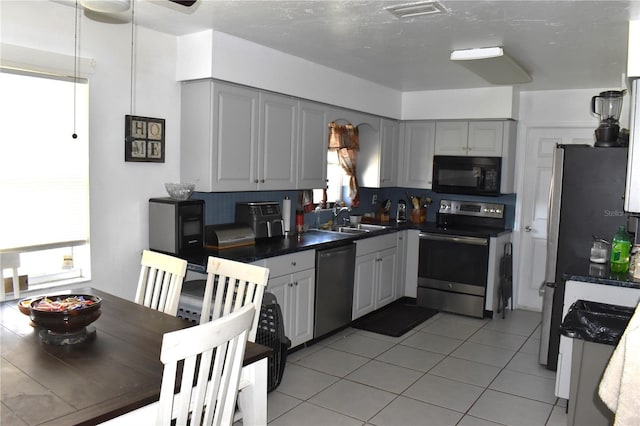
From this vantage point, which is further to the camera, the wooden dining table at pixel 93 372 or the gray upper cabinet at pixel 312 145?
the gray upper cabinet at pixel 312 145

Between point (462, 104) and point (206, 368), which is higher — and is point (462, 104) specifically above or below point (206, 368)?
above

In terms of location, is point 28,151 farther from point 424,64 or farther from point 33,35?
point 424,64

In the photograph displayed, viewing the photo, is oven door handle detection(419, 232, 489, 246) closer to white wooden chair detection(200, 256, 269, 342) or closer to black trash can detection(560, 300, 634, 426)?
black trash can detection(560, 300, 634, 426)

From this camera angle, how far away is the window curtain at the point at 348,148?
5.40 meters

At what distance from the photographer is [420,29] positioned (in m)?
3.34

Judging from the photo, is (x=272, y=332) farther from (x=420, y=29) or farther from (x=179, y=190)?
(x=420, y=29)

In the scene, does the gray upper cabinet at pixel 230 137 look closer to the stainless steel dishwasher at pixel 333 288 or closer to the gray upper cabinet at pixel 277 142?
the gray upper cabinet at pixel 277 142

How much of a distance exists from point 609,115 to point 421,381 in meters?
2.43

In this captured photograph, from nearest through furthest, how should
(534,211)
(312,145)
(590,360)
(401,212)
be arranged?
(590,360), (312,145), (534,211), (401,212)

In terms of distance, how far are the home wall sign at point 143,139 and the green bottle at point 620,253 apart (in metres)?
3.23

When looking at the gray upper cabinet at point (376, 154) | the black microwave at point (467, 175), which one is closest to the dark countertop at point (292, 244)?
the black microwave at point (467, 175)

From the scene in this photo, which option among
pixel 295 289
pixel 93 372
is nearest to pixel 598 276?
pixel 295 289

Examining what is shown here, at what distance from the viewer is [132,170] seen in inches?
140

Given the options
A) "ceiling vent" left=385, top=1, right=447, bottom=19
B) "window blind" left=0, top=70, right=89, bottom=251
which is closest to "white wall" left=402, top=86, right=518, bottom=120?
"ceiling vent" left=385, top=1, right=447, bottom=19
